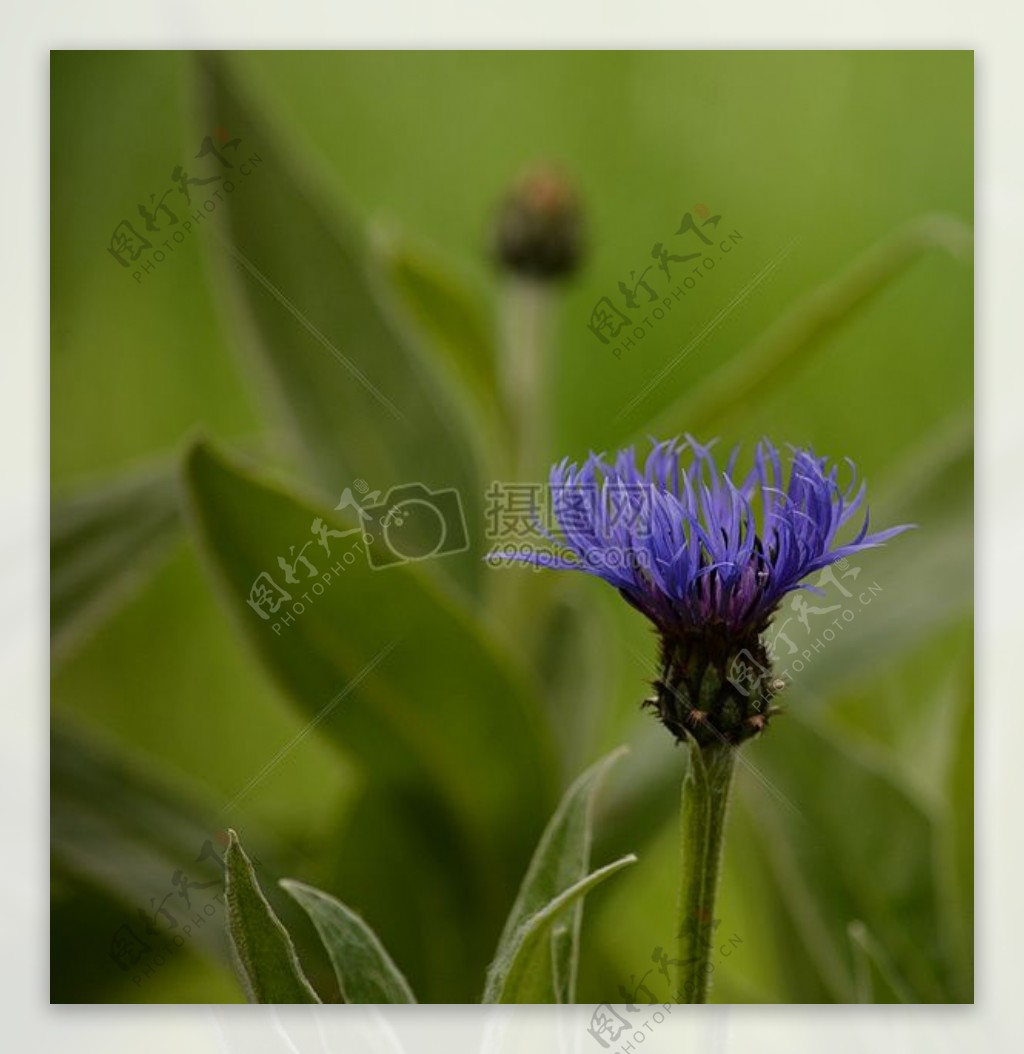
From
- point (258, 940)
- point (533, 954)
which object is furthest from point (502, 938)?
point (258, 940)

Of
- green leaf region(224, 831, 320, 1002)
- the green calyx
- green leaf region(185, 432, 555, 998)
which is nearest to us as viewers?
the green calyx

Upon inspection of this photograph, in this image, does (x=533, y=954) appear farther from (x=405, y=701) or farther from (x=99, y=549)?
(x=99, y=549)

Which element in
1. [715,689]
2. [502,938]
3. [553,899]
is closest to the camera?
[715,689]

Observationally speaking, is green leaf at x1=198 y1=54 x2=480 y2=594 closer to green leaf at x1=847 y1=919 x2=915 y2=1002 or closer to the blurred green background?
the blurred green background

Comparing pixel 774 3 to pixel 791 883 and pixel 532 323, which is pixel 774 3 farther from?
pixel 791 883

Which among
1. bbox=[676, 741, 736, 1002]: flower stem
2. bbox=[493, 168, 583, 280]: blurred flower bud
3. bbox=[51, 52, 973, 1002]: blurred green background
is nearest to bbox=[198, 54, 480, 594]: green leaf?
bbox=[51, 52, 973, 1002]: blurred green background

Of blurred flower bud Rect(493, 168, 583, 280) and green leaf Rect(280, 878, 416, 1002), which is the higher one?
blurred flower bud Rect(493, 168, 583, 280)
